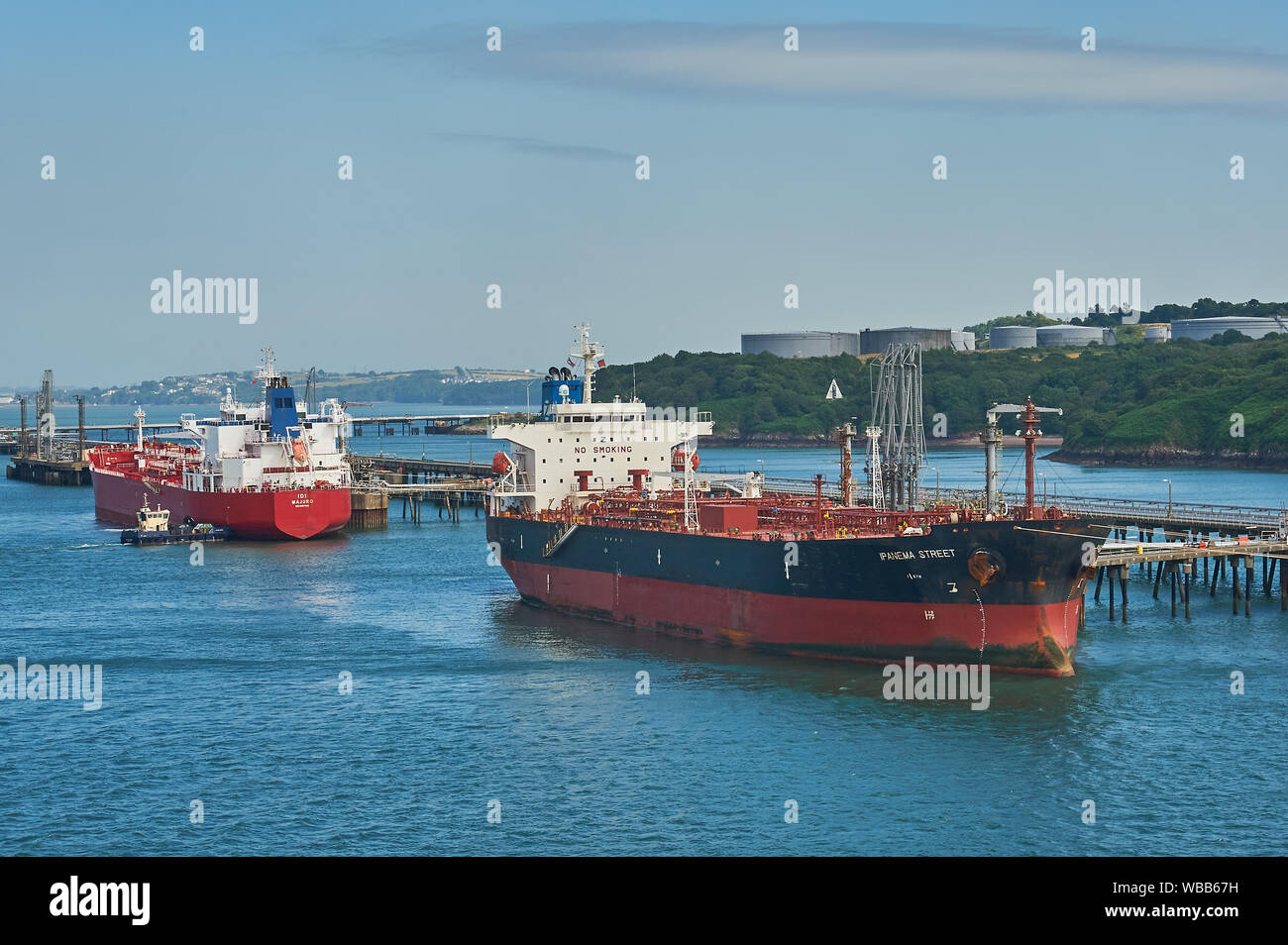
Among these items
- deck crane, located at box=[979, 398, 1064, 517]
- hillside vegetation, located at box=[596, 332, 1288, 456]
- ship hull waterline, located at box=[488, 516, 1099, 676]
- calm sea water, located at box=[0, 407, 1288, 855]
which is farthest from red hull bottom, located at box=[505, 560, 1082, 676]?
hillside vegetation, located at box=[596, 332, 1288, 456]

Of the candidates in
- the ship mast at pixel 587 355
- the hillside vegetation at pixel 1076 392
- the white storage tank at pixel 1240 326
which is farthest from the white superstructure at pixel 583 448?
the white storage tank at pixel 1240 326

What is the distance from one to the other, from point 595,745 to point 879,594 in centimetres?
879

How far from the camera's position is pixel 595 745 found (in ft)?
97.2

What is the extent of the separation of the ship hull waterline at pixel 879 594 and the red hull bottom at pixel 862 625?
1.0 inches

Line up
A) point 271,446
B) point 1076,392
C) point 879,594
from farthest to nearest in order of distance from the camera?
point 1076,392
point 271,446
point 879,594

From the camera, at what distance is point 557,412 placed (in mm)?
49188

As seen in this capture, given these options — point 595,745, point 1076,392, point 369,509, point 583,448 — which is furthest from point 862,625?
point 1076,392

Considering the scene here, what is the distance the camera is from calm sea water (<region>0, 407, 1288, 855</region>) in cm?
2425

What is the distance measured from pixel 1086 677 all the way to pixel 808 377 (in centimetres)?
15817

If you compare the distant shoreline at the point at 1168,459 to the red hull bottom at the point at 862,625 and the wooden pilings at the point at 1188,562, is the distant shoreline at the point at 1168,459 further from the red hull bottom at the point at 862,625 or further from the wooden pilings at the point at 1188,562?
the red hull bottom at the point at 862,625

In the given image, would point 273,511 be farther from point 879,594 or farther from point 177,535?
point 879,594

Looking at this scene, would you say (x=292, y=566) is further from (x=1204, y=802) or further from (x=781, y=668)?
(x=1204, y=802)

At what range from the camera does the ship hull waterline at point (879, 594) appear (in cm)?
3284
